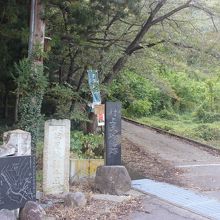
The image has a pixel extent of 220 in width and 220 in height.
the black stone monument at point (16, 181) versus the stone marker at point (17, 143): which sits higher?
the stone marker at point (17, 143)

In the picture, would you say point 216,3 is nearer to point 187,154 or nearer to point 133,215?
point 187,154

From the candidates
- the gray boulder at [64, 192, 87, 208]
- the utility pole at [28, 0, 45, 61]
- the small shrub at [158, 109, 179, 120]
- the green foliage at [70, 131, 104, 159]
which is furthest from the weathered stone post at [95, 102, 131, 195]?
the small shrub at [158, 109, 179, 120]

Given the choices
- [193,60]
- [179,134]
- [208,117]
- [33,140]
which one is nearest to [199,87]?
[208,117]

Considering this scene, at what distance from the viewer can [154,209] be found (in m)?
7.00

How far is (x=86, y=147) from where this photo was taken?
10.4 meters

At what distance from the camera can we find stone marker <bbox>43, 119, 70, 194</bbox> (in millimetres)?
7652

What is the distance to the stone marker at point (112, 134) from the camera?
8164mm

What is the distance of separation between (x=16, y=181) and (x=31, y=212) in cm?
51

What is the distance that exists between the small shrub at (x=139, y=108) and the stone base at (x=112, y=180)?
19155mm

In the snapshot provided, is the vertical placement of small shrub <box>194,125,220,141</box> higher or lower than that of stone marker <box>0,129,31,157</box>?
lower

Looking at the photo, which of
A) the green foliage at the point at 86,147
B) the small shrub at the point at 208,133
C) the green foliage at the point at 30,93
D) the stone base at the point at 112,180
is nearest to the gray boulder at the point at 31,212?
the stone base at the point at 112,180

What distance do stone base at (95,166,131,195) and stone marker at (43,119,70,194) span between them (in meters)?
0.64

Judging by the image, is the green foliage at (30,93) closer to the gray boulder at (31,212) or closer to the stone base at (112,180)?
the stone base at (112,180)

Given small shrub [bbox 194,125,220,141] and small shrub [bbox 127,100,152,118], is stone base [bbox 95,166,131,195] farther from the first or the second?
small shrub [bbox 127,100,152,118]
